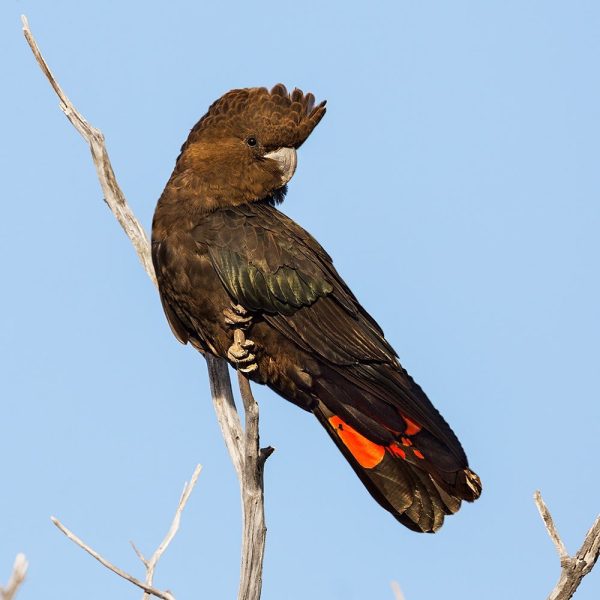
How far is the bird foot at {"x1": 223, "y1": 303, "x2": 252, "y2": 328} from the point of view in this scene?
553 cm

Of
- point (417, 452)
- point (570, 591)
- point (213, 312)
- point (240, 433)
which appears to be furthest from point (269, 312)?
point (570, 591)

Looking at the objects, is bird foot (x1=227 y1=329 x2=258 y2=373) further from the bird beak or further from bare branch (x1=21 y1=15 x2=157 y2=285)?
the bird beak

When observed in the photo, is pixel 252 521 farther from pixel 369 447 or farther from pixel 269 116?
pixel 269 116

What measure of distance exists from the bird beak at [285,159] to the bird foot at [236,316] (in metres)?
0.86

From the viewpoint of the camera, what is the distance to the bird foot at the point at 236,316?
5531 millimetres

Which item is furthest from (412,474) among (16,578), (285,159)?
(16,578)

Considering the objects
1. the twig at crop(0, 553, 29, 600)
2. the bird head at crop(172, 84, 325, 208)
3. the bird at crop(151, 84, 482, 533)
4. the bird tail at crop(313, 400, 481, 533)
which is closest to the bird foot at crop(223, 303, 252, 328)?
the bird at crop(151, 84, 482, 533)

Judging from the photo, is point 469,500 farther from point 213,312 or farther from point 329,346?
point 213,312

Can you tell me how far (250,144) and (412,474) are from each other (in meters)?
2.03

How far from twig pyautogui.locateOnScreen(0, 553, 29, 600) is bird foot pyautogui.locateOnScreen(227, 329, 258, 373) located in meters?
2.98

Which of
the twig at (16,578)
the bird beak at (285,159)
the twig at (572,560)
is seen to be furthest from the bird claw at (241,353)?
the twig at (16,578)

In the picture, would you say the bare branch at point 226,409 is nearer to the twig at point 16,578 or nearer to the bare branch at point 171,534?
the bare branch at point 171,534

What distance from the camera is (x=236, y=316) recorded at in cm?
554

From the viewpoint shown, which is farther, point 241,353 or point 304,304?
point 304,304
